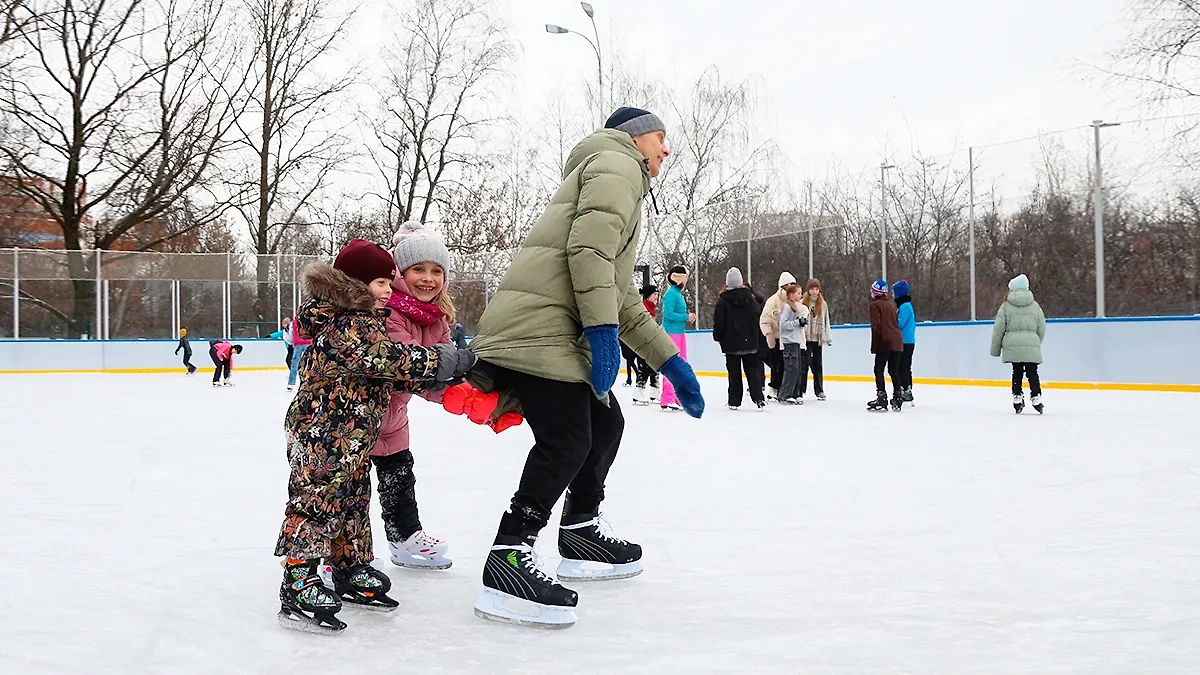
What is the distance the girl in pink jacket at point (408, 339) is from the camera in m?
3.14

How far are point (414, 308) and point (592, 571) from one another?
0.92 meters

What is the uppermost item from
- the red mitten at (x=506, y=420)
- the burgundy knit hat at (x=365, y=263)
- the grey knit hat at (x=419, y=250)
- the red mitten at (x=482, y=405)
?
the grey knit hat at (x=419, y=250)

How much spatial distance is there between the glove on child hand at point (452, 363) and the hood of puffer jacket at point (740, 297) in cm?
770

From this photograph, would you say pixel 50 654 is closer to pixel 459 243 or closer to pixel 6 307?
pixel 6 307

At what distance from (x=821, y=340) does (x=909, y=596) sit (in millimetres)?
8924

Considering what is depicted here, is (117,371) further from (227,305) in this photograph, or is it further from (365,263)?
(365,263)

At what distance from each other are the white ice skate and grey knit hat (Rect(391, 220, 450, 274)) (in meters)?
0.81

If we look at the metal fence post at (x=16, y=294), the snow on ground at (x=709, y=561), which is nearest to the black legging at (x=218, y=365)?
the metal fence post at (x=16, y=294)

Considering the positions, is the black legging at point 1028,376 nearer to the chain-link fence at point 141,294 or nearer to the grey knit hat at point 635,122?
the grey knit hat at point 635,122

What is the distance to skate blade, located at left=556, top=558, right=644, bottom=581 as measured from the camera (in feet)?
10.5

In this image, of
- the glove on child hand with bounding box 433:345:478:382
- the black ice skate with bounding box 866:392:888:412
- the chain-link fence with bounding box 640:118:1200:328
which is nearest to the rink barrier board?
the chain-link fence with bounding box 640:118:1200:328

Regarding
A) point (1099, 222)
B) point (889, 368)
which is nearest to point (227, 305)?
point (889, 368)

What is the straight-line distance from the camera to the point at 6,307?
21.8 m

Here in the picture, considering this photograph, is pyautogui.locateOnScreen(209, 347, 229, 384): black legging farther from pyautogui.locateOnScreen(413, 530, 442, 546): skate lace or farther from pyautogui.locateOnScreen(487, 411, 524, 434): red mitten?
pyautogui.locateOnScreen(487, 411, 524, 434): red mitten
